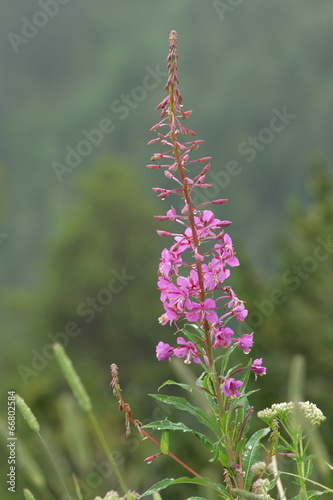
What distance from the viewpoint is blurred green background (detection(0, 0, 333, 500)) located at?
2069cm

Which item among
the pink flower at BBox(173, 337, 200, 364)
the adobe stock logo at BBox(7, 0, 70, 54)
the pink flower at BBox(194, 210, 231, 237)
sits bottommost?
Result: the pink flower at BBox(173, 337, 200, 364)

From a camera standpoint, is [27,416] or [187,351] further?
[187,351]

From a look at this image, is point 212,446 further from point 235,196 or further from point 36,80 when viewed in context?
point 36,80

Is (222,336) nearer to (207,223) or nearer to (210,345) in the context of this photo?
(210,345)

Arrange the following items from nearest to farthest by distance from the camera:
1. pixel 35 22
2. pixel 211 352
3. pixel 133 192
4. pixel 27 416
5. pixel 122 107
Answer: pixel 27 416
pixel 211 352
pixel 133 192
pixel 122 107
pixel 35 22

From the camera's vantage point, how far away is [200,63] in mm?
141500

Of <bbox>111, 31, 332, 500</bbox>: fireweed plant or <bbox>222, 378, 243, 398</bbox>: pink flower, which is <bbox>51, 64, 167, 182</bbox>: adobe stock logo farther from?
<bbox>222, 378, 243, 398</bbox>: pink flower

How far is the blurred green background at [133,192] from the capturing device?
67.9ft

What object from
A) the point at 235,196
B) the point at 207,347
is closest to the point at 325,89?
the point at 235,196

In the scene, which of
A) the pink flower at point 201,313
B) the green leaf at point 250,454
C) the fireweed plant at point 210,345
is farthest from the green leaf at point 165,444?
the pink flower at point 201,313

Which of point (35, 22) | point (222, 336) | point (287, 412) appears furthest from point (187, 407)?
point (35, 22)

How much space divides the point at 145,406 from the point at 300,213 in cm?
1944

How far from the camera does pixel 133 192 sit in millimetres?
50656

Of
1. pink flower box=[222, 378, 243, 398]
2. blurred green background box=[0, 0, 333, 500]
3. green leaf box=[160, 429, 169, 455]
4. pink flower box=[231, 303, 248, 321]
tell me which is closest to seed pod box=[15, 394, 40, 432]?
blurred green background box=[0, 0, 333, 500]
